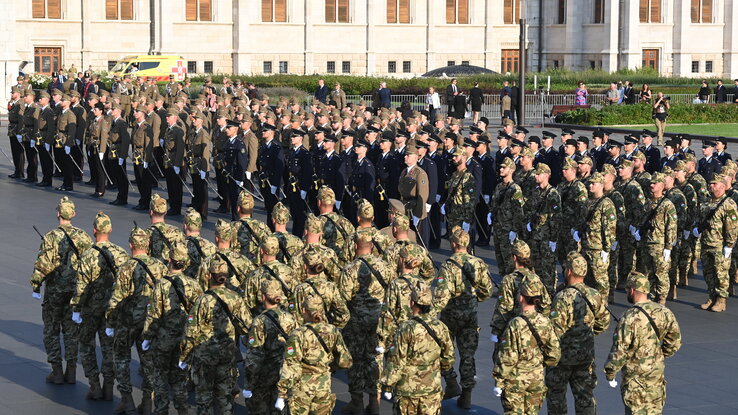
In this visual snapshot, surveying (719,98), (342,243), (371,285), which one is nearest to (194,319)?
(371,285)

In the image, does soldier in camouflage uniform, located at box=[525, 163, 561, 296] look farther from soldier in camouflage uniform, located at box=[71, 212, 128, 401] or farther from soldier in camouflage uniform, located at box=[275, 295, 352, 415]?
soldier in camouflage uniform, located at box=[275, 295, 352, 415]

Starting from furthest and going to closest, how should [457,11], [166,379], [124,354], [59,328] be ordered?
[457,11], [59,328], [124,354], [166,379]

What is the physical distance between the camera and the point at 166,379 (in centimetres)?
1167

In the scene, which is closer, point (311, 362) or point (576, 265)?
point (311, 362)

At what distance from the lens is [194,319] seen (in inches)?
436

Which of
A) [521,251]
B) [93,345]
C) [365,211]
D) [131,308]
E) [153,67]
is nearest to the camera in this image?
[521,251]

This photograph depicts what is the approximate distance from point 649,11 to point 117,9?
26.2 m

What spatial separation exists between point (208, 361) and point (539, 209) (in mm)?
7113

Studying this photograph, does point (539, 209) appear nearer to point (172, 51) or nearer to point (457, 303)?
point (457, 303)

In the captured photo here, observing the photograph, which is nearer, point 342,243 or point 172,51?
point 342,243

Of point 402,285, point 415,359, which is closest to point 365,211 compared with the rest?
point 402,285

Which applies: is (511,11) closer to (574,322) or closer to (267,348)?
(574,322)

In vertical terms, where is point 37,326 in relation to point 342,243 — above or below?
below

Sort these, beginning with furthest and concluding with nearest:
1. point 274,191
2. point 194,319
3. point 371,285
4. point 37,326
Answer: point 274,191 → point 37,326 → point 371,285 → point 194,319
